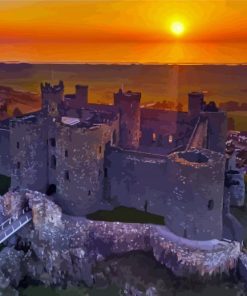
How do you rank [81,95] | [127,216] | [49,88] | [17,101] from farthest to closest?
1. [17,101]
2. [81,95]
3. [49,88]
4. [127,216]

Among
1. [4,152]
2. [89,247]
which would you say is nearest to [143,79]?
[4,152]

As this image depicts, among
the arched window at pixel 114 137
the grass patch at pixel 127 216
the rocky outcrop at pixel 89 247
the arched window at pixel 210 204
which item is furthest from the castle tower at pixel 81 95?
the arched window at pixel 210 204

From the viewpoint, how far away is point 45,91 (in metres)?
15.1

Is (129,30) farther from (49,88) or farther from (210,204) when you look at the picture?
(210,204)

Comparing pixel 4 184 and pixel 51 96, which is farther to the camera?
pixel 51 96

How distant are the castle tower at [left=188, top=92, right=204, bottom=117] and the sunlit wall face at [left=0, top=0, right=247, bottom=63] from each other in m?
1.07

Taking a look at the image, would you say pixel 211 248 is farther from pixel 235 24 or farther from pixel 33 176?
pixel 235 24

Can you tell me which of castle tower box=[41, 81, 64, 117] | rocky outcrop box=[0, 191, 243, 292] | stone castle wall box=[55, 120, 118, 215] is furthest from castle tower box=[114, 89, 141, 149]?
rocky outcrop box=[0, 191, 243, 292]

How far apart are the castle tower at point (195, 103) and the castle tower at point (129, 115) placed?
1681 mm

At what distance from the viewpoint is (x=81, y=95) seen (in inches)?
646

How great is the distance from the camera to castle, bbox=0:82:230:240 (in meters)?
10.6

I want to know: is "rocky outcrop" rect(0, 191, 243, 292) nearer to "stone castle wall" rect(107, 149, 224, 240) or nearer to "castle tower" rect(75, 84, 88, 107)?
"stone castle wall" rect(107, 149, 224, 240)

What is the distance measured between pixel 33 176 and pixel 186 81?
611 centimetres

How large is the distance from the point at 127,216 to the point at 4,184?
4.50 m
